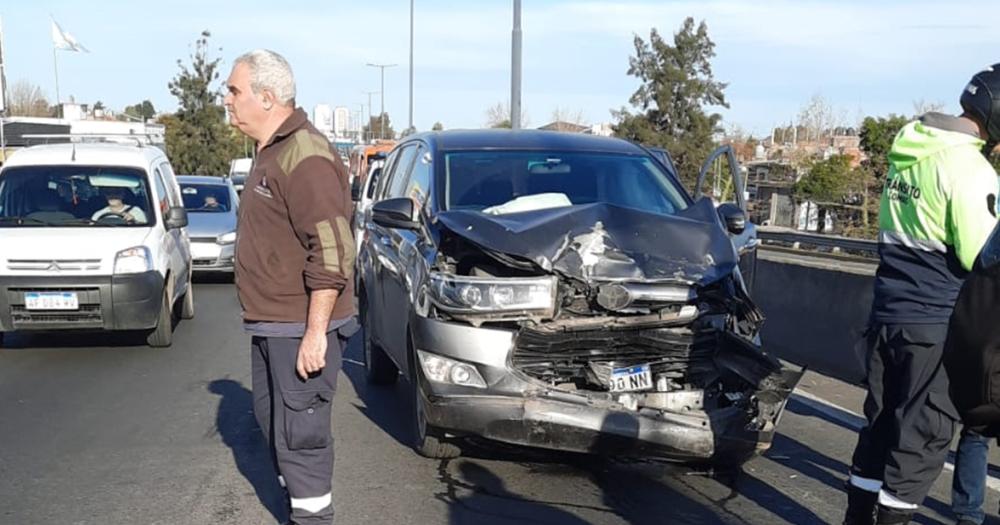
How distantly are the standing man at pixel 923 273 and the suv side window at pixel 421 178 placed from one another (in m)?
2.98

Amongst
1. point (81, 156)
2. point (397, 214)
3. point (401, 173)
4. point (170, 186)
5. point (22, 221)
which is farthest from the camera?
point (170, 186)

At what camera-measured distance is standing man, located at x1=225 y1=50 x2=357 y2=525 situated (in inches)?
150

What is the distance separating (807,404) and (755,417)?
101 inches

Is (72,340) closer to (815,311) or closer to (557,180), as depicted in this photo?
(557,180)

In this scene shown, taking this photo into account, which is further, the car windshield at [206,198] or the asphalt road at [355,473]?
the car windshield at [206,198]

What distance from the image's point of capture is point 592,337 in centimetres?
515

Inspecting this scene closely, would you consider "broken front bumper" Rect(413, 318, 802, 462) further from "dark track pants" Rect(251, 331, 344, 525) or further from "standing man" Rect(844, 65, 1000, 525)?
"dark track pants" Rect(251, 331, 344, 525)

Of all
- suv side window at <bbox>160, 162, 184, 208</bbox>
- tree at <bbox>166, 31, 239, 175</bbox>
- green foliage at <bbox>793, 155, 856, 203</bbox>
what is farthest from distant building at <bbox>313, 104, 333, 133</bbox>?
suv side window at <bbox>160, 162, 184, 208</bbox>

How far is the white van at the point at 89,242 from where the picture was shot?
8766mm

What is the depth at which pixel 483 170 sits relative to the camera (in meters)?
6.57

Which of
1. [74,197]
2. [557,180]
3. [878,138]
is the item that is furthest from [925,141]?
[878,138]

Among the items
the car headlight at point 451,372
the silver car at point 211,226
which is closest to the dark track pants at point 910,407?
the car headlight at point 451,372

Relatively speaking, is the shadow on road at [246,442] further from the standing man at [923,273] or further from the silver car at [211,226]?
the silver car at [211,226]

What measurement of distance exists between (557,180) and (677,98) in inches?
1517
